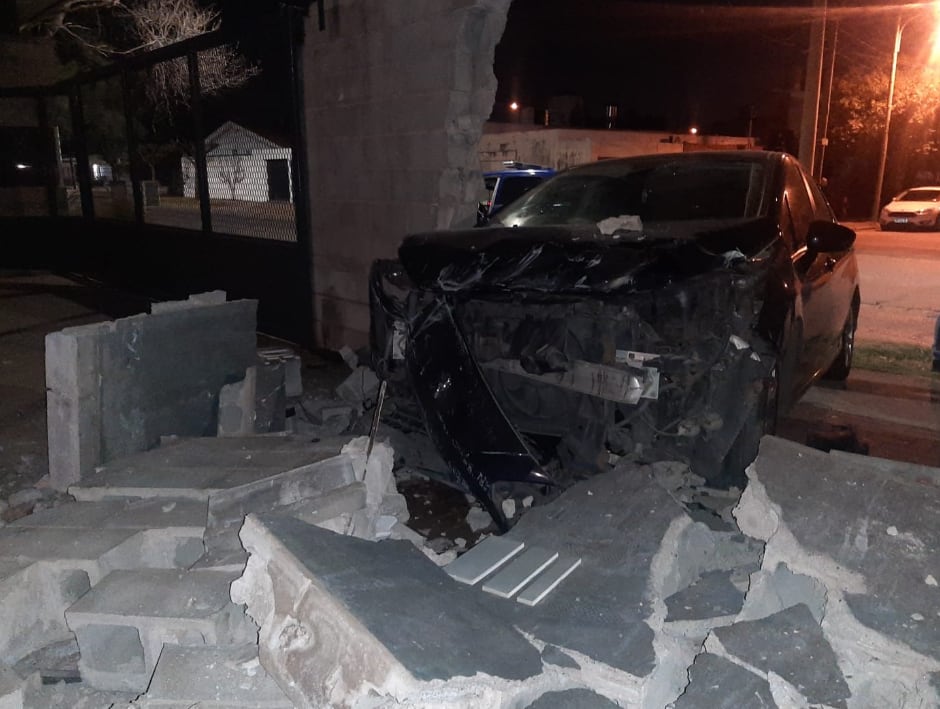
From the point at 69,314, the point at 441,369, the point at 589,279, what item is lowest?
the point at 69,314

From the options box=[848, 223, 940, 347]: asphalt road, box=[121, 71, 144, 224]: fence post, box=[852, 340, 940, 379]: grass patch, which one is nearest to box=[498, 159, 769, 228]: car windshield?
box=[852, 340, 940, 379]: grass patch

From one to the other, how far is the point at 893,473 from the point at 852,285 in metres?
3.16

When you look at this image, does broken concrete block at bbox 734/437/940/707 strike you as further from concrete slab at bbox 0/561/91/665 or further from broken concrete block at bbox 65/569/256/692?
concrete slab at bbox 0/561/91/665

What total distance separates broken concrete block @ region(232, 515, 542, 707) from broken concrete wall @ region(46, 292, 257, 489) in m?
1.77

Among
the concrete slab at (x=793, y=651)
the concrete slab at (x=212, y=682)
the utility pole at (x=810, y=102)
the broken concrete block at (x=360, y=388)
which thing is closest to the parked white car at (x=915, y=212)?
the utility pole at (x=810, y=102)

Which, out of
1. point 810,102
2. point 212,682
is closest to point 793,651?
point 212,682

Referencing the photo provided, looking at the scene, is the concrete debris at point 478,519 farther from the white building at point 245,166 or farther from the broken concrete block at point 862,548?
the white building at point 245,166

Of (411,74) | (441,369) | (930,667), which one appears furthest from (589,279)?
(411,74)

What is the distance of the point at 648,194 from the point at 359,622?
333 cm

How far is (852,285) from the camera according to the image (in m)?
5.87

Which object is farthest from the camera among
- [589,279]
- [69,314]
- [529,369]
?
[69,314]

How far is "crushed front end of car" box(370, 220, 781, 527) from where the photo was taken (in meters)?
3.42

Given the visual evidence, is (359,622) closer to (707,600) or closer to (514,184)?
(707,600)

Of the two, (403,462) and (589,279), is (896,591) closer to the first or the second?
(589,279)
